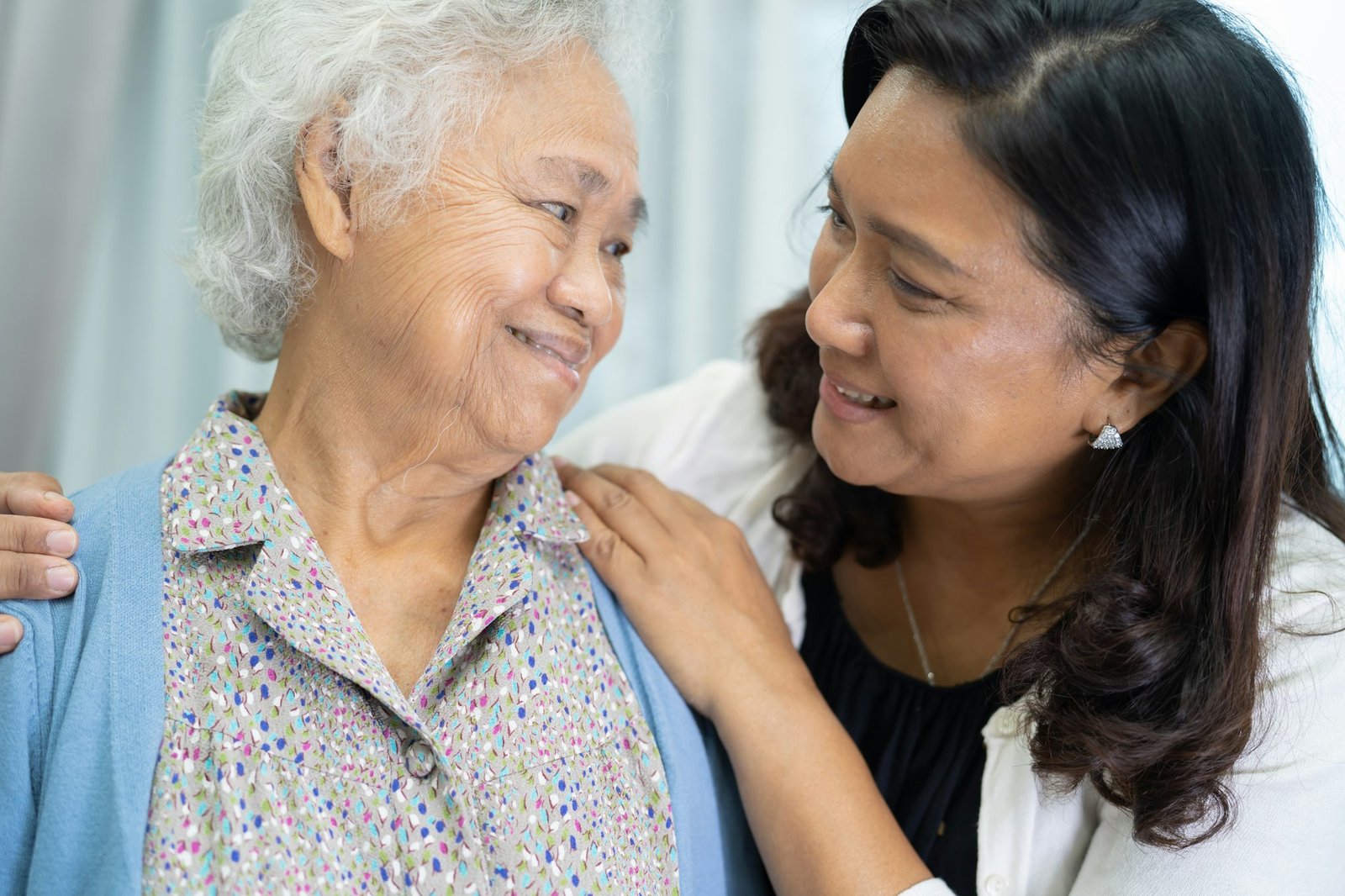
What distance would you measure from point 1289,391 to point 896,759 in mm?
697

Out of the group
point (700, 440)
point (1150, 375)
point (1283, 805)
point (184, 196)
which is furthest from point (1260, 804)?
point (184, 196)

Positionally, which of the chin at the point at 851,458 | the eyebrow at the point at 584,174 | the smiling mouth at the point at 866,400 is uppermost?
the eyebrow at the point at 584,174

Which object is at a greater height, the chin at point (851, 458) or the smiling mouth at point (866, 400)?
the smiling mouth at point (866, 400)

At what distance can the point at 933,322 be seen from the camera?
1.31 meters

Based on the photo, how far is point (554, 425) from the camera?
4.51 ft

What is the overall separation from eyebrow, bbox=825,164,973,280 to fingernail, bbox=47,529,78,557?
939mm

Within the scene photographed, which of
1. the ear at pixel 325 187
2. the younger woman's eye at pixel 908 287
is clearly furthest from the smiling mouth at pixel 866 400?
the ear at pixel 325 187

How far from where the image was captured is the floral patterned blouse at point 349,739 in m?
1.11

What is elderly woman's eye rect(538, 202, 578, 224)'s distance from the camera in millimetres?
1336

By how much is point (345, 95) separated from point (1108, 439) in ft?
3.28

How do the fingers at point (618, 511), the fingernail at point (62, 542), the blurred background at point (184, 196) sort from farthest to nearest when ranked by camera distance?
1. the blurred background at point (184, 196)
2. the fingers at point (618, 511)
3. the fingernail at point (62, 542)

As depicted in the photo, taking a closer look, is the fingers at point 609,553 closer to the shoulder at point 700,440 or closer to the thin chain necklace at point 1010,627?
the shoulder at point 700,440

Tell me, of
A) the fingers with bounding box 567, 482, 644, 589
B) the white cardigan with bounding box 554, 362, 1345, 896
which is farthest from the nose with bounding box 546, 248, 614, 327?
the white cardigan with bounding box 554, 362, 1345, 896

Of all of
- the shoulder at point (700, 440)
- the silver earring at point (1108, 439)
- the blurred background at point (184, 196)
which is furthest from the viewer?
the shoulder at point (700, 440)
